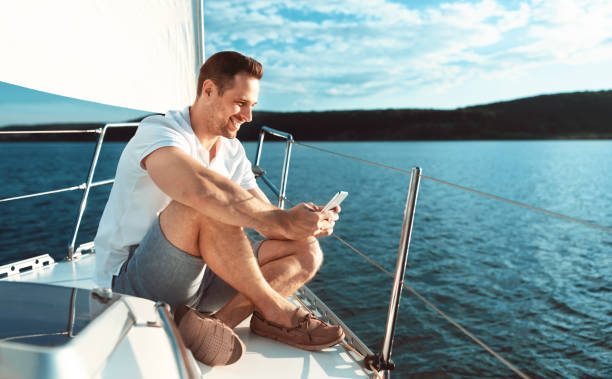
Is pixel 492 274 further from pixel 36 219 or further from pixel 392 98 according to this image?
pixel 392 98

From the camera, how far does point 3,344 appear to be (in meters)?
0.54

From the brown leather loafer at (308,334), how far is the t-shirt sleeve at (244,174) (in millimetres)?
453

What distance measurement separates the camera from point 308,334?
4.24 ft

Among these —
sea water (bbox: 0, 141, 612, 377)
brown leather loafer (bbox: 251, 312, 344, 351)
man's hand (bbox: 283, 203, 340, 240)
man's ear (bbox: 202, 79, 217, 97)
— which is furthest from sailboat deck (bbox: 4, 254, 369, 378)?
man's ear (bbox: 202, 79, 217, 97)

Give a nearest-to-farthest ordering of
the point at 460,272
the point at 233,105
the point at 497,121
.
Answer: the point at 233,105 → the point at 460,272 → the point at 497,121

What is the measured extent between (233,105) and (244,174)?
1.02 feet

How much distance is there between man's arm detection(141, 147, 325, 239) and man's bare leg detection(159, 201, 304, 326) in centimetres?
3

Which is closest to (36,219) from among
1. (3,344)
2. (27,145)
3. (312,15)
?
(3,344)

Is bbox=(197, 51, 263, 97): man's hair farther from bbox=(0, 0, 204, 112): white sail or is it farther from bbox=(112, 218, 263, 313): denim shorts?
bbox=(112, 218, 263, 313): denim shorts

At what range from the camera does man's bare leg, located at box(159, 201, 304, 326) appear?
3.62 feet

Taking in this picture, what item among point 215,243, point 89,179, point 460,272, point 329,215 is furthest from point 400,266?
point 460,272

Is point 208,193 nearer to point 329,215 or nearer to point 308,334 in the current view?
point 329,215

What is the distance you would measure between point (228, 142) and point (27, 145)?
52717 millimetres

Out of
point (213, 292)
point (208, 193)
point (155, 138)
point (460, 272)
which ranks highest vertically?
point (155, 138)
